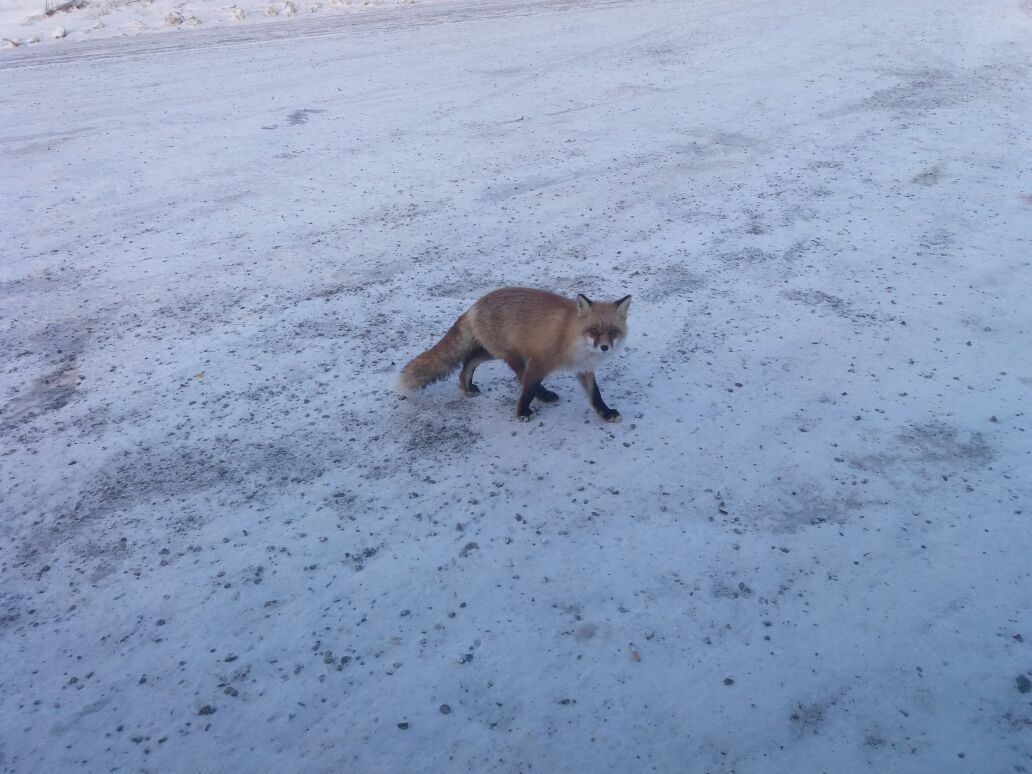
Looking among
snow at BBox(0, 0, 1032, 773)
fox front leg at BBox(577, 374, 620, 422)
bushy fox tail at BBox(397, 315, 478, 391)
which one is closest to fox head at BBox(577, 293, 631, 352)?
fox front leg at BBox(577, 374, 620, 422)

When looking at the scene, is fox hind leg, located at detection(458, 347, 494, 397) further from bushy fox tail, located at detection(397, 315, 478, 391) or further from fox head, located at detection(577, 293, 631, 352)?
fox head, located at detection(577, 293, 631, 352)

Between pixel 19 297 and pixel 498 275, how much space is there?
12.9 ft

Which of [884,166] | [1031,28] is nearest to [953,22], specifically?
[1031,28]

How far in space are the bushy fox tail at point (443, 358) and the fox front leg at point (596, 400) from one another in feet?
2.40

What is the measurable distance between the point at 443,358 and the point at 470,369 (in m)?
0.23

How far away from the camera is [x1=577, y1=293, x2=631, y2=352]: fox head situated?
4.17 metres

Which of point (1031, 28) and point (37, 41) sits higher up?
point (37, 41)

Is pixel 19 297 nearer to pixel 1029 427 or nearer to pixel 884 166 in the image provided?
pixel 1029 427

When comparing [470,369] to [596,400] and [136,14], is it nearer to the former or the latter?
[596,400]

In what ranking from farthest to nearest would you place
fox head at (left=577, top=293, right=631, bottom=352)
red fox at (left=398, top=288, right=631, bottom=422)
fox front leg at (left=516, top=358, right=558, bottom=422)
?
fox front leg at (left=516, top=358, right=558, bottom=422)
red fox at (left=398, top=288, right=631, bottom=422)
fox head at (left=577, top=293, right=631, bottom=352)

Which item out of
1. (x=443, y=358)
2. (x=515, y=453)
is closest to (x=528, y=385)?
(x=515, y=453)

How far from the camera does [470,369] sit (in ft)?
15.7

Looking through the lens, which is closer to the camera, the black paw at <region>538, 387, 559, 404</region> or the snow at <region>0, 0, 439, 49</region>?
the black paw at <region>538, 387, 559, 404</region>

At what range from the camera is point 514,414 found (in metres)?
4.72
